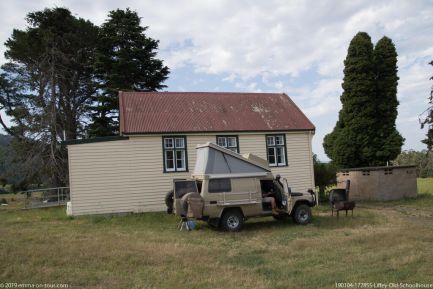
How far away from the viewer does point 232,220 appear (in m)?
13.9

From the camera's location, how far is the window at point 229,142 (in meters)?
20.3

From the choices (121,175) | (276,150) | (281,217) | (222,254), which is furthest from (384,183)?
(222,254)

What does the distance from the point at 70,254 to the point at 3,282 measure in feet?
7.64

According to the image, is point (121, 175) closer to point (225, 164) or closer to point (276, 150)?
point (225, 164)

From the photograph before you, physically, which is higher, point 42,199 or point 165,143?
point 165,143

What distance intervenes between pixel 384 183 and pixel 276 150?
599 centimetres

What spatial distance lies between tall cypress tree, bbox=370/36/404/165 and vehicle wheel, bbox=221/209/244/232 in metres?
13.5

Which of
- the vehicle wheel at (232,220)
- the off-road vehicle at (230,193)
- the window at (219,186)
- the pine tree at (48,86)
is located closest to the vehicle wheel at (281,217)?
the off-road vehicle at (230,193)

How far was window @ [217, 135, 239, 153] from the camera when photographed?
66.5 ft

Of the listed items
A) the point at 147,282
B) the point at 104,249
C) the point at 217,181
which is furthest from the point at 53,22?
the point at 147,282

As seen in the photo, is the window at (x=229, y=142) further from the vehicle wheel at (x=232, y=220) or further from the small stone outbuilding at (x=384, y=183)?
the small stone outbuilding at (x=384, y=183)

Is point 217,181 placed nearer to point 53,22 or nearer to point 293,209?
point 293,209

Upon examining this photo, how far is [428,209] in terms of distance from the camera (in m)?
18.2

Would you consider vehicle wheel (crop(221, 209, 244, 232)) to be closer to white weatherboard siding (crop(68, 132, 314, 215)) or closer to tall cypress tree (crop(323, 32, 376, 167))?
white weatherboard siding (crop(68, 132, 314, 215))
